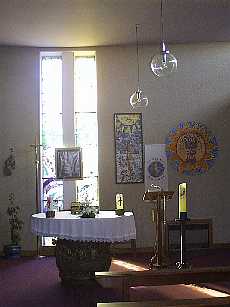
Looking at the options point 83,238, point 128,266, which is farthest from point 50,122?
point 83,238

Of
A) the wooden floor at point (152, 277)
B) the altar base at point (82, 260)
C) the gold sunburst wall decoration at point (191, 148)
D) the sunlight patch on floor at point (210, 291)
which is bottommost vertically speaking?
the sunlight patch on floor at point (210, 291)

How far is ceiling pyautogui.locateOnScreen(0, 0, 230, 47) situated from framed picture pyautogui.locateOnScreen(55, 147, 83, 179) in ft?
6.45

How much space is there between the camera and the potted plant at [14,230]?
28.0 ft

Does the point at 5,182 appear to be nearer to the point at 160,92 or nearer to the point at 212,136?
the point at 160,92

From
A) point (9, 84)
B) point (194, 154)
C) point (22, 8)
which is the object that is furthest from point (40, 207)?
point (22, 8)

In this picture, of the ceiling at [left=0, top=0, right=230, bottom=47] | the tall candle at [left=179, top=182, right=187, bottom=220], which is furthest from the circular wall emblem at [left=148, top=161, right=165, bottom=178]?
the tall candle at [left=179, top=182, right=187, bottom=220]

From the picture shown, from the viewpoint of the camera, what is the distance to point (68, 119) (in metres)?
9.26

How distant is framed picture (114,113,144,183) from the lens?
359 inches

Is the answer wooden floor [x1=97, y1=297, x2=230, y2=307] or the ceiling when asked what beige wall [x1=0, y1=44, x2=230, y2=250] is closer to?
the ceiling

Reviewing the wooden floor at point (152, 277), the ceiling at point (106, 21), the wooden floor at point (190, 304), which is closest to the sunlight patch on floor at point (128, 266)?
the wooden floor at point (152, 277)

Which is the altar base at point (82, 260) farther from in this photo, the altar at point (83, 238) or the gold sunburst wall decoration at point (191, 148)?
the gold sunburst wall decoration at point (191, 148)

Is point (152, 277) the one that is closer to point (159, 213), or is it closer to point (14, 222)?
point (159, 213)

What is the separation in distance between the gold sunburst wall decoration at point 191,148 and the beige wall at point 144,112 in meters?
0.12

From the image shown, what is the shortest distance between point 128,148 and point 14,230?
99.9 inches
